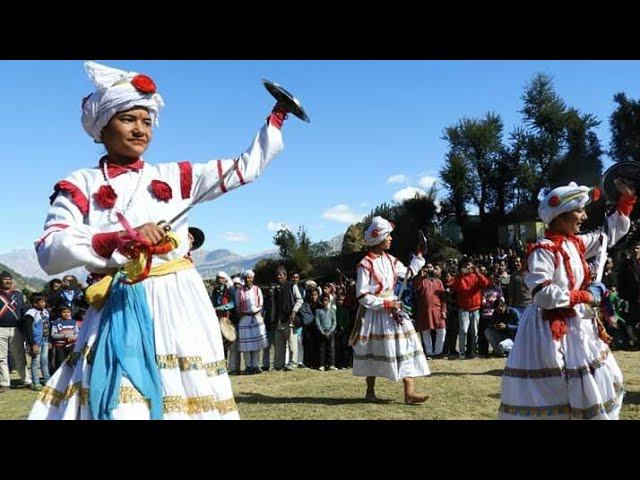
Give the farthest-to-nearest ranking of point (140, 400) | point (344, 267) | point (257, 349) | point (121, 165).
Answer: point (344, 267) < point (257, 349) < point (121, 165) < point (140, 400)

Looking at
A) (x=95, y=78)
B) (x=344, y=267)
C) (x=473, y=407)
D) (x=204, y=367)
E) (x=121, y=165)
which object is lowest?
(x=473, y=407)

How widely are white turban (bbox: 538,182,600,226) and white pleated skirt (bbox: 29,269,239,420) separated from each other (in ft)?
10.4

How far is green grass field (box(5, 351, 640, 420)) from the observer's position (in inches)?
295

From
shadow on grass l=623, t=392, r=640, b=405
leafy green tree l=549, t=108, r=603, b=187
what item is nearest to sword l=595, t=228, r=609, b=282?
shadow on grass l=623, t=392, r=640, b=405

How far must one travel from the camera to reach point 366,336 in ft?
27.8

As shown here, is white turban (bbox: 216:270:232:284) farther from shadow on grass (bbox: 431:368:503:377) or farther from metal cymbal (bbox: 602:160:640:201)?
metal cymbal (bbox: 602:160:640:201)

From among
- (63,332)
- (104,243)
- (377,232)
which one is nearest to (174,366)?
(104,243)

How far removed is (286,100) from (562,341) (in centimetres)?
292

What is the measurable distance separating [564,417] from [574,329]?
0.69 m

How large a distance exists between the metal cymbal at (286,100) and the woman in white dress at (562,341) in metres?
2.44

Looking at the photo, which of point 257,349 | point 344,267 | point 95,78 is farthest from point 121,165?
point 344,267

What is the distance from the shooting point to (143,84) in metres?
3.52
